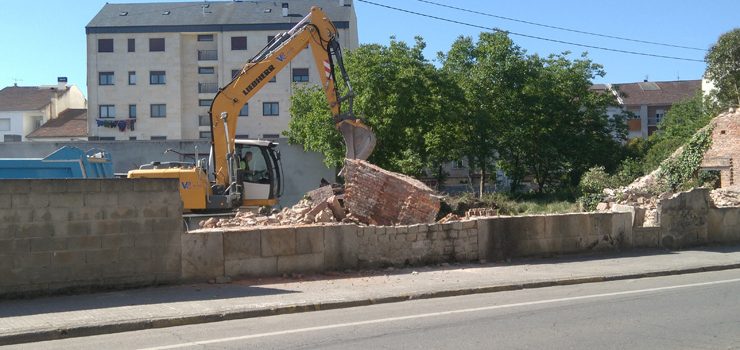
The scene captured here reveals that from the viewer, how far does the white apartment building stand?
2432 inches

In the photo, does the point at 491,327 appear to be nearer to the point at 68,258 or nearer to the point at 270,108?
the point at 68,258

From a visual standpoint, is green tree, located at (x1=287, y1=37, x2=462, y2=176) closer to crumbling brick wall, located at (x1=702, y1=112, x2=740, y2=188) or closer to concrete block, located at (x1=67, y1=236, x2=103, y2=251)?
crumbling brick wall, located at (x1=702, y1=112, x2=740, y2=188)

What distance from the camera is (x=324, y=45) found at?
21484mm

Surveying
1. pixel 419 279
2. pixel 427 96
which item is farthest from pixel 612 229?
pixel 427 96

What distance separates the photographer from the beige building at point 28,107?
67375mm

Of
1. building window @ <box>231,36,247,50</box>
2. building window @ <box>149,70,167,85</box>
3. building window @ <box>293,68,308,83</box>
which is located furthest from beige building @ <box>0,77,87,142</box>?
building window @ <box>293,68,308,83</box>

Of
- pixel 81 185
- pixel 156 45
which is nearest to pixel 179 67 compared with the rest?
pixel 156 45

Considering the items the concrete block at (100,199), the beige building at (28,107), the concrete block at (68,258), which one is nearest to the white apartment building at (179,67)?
the beige building at (28,107)

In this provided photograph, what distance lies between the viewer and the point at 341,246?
45.9 feet

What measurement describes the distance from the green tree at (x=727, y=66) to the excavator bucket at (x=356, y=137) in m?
32.1

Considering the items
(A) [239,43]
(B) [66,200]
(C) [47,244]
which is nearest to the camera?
(C) [47,244]

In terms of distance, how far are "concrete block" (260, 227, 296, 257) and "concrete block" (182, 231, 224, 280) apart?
80cm

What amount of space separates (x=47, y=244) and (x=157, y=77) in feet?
178

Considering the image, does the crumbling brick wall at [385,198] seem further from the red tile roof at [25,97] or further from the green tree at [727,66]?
the red tile roof at [25,97]
